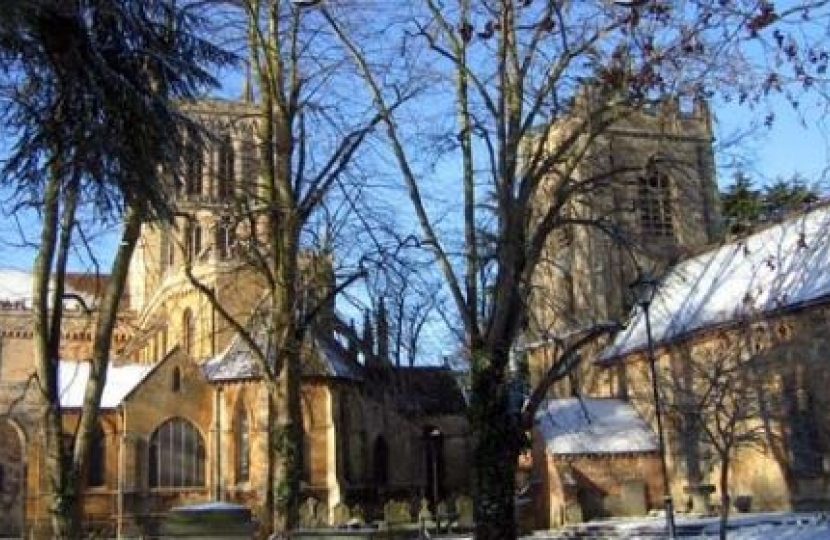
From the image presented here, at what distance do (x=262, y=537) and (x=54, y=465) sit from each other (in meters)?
5.01

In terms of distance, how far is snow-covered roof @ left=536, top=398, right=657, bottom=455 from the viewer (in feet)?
122

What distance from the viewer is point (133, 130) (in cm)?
793

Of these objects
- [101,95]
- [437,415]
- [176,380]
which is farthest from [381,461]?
[101,95]

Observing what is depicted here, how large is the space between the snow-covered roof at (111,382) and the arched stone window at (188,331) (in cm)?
221

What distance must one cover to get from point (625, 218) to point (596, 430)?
7767mm

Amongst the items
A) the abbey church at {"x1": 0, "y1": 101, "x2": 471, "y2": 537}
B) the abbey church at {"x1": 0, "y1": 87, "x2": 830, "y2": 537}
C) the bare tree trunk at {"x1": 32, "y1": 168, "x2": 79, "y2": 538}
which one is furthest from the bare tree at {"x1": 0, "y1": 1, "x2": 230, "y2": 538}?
the abbey church at {"x1": 0, "y1": 101, "x2": 471, "y2": 537}

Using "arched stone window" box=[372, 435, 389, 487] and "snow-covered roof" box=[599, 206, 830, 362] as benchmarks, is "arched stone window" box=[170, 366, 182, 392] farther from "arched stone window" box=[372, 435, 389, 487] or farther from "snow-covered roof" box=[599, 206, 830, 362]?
"snow-covered roof" box=[599, 206, 830, 362]

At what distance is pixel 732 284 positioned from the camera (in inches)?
1531

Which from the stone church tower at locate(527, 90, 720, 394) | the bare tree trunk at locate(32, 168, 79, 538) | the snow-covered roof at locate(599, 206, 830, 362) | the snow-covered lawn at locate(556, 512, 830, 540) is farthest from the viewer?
the snow-covered roof at locate(599, 206, 830, 362)

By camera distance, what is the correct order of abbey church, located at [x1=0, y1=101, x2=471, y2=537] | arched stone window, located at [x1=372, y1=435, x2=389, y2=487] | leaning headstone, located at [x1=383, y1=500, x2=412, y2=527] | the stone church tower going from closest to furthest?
1. the stone church tower
2. leaning headstone, located at [x1=383, y1=500, x2=412, y2=527]
3. abbey church, located at [x1=0, y1=101, x2=471, y2=537]
4. arched stone window, located at [x1=372, y1=435, x2=389, y2=487]

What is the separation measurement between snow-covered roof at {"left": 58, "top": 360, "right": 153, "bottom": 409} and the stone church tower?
16.9 m

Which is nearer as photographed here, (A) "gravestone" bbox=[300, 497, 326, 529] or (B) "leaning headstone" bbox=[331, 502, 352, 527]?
(A) "gravestone" bbox=[300, 497, 326, 529]

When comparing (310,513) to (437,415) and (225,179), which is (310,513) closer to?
(437,415)

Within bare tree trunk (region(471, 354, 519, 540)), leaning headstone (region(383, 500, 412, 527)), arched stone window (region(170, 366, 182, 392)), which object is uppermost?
arched stone window (region(170, 366, 182, 392))
